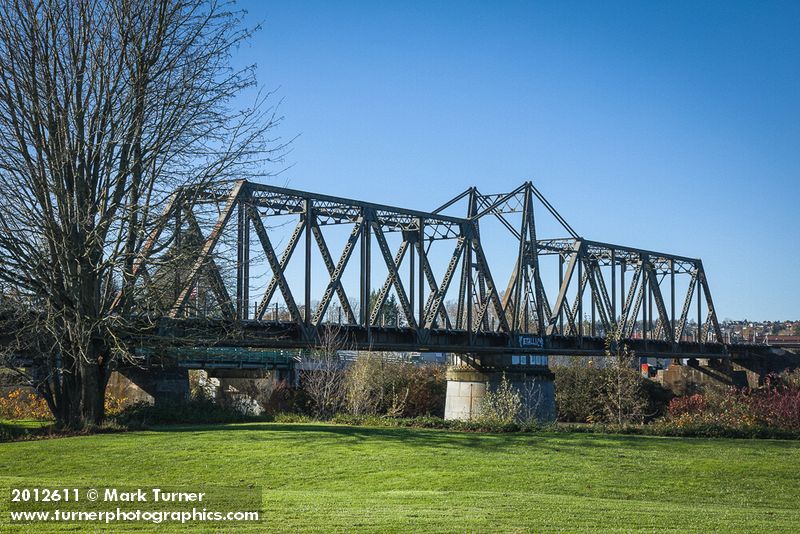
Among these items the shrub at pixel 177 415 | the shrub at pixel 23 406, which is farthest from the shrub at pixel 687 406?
the shrub at pixel 23 406

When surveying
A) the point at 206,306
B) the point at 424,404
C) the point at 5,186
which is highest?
the point at 5,186

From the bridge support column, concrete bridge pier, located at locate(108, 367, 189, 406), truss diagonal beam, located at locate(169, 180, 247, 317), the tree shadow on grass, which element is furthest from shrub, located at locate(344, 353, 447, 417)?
the tree shadow on grass

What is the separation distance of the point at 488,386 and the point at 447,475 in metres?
35.4

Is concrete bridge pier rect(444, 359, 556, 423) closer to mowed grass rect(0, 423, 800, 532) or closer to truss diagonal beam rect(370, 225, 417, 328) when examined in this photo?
truss diagonal beam rect(370, 225, 417, 328)

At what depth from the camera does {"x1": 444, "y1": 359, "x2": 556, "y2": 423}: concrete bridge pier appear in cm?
5309

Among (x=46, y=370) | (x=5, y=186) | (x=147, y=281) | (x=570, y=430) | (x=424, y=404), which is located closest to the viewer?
(x=5, y=186)

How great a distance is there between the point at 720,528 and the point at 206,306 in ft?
64.1

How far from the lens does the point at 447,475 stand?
18.9m

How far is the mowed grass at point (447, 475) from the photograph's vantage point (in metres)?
13.1

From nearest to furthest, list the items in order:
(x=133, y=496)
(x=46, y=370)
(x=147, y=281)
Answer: (x=133, y=496) < (x=147, y=281) < (x=46, y=370)

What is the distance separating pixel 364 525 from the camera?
12047 mm

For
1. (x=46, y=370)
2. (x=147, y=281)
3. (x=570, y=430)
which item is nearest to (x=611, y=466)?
(x=570, y=430)

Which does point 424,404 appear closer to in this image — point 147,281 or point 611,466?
point 147,281

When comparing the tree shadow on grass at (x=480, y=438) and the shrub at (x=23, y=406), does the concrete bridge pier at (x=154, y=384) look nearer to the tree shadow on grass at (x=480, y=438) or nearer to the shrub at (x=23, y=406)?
the shrub at (x=23, y=406)
